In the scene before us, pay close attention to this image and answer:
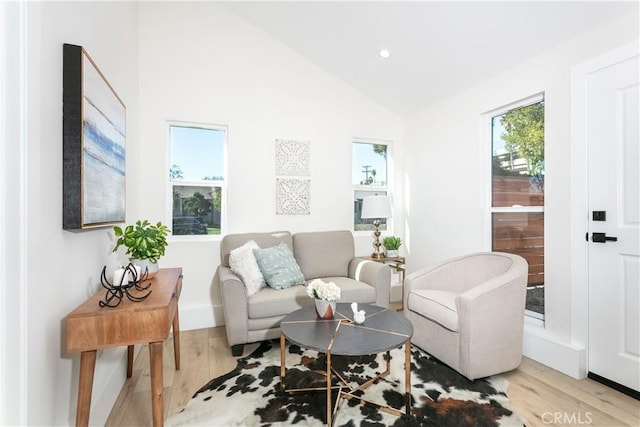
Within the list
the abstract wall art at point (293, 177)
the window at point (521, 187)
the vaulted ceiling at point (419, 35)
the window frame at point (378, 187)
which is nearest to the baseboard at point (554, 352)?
the window at point (521, 187)

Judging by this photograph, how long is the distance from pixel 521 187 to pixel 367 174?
179 centimetres

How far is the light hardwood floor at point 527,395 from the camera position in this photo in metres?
1.72

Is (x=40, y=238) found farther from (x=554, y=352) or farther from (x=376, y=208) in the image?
(x=554, y=352)

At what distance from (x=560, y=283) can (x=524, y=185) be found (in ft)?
2.82

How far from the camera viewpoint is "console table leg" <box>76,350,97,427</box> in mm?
1313

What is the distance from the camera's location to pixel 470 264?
2.73 m

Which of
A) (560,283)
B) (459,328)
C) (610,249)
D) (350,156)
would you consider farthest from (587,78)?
(350,156)

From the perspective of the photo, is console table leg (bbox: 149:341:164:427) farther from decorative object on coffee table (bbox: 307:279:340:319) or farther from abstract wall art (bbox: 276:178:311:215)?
abstract wall art (bbox: 276:178:311:215)

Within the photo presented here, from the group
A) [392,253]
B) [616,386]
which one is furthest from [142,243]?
[616,386]

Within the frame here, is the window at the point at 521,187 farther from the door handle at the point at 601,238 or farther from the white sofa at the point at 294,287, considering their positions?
the white sofa at the point at 294,287

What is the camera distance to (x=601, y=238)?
209 centimetres

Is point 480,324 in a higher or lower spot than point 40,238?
lower

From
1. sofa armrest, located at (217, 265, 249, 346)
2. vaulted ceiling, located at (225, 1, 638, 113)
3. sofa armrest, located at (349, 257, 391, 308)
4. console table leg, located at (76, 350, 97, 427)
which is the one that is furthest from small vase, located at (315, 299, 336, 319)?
vaulted ceiling, located at (225, 1, 638, 113)

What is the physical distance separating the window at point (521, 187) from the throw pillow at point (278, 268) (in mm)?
1942
